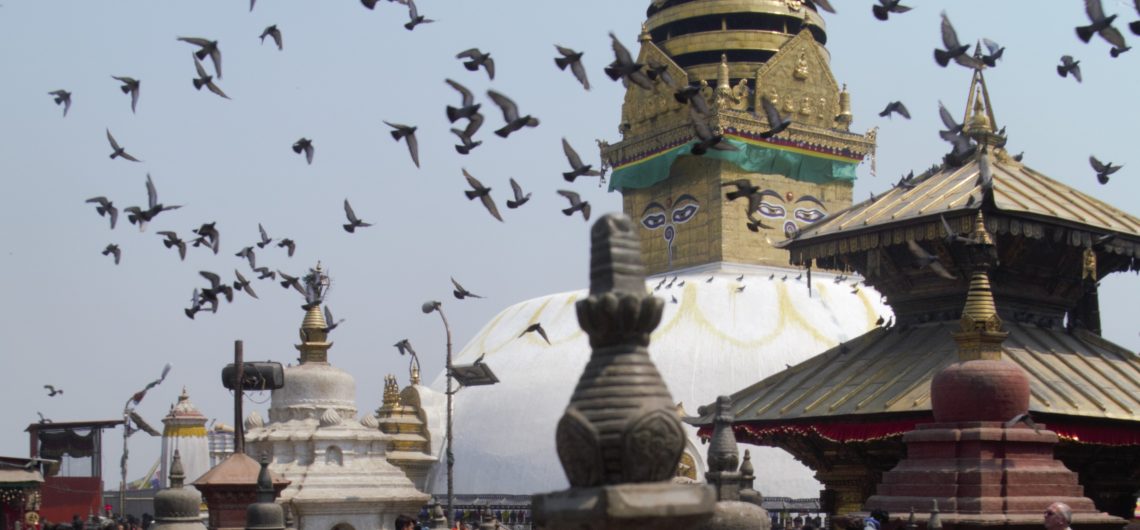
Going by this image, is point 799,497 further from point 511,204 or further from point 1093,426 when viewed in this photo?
point 511,204

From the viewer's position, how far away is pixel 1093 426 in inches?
835

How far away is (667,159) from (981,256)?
27105 millimetres

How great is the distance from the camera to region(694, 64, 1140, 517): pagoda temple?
21844 mm

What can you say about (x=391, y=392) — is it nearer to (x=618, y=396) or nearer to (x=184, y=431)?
(x=184, y=431)

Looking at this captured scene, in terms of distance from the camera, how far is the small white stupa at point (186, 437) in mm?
52938

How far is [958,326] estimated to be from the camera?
74.4 feet

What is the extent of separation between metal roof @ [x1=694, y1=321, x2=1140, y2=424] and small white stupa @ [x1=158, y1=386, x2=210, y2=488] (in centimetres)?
3204

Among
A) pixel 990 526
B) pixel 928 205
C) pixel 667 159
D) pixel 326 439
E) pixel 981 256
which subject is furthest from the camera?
pixel 667 159

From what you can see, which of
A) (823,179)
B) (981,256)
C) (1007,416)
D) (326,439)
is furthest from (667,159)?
(1007,416)

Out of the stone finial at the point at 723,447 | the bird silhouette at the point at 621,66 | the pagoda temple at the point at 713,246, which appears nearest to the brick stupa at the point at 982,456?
the stone finial at the point at 723,447

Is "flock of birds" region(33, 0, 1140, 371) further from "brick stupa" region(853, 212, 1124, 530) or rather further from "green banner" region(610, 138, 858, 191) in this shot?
"green banner" region(610, 138, 858, 191)

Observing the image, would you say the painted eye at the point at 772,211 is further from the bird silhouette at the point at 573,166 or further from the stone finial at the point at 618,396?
the stone finial at the point at 618,396

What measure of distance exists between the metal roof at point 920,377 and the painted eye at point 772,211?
68.0ft

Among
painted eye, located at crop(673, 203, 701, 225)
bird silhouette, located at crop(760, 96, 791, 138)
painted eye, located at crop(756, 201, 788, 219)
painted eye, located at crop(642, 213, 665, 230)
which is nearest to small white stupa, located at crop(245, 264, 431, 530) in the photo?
bird silhouette, located at crop(760, 96, 791, 138)
